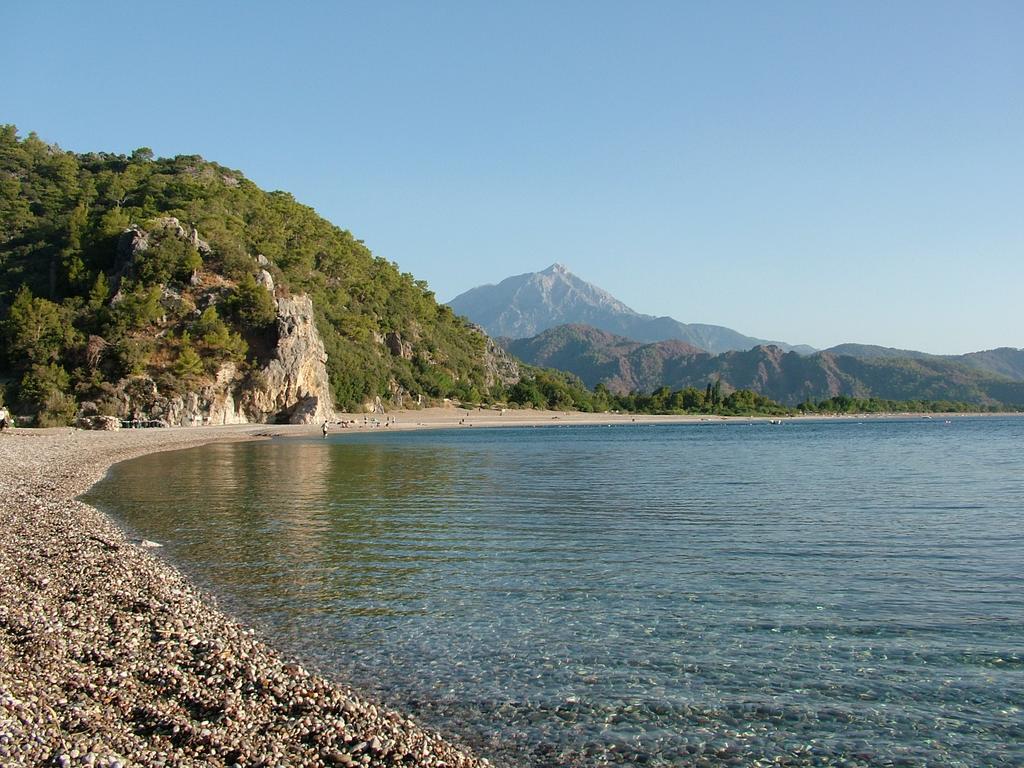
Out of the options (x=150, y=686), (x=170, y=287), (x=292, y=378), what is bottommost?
(x=150, y=686)

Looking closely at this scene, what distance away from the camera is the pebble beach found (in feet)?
20.4

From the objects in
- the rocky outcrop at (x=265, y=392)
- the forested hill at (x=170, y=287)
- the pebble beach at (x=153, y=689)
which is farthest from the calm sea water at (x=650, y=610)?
the forested hill at (x=170, y=287)

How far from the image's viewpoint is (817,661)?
892cm

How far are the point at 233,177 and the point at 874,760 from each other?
152m

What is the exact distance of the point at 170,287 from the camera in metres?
76.8

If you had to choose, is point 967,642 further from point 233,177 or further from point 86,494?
point 233,177

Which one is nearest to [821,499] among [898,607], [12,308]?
[898,607]

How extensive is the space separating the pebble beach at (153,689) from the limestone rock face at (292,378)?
6845cm

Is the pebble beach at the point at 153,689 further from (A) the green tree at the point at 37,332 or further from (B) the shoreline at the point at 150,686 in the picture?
(A) the green tree at the point at 37,332

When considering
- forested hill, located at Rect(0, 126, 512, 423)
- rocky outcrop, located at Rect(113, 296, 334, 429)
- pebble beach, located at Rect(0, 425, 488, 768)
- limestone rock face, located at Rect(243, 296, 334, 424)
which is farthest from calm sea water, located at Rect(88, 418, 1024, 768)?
limestone rock face, located at Rect(243, 296, 334, 424)

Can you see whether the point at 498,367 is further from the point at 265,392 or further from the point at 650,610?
the point at 650,610

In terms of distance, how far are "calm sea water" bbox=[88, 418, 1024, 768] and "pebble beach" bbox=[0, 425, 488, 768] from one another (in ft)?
2.35

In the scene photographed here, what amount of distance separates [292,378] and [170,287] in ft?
49.7

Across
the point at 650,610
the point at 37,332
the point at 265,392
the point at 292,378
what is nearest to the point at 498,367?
the point at 292,378
